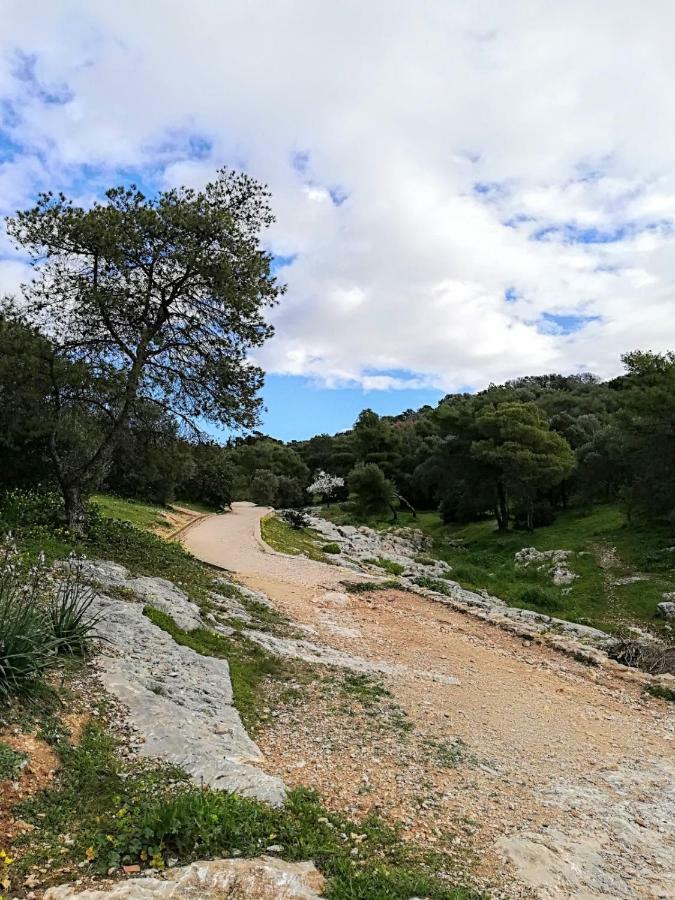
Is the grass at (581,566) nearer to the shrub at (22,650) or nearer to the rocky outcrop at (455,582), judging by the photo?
the rocky outcrop at (455,582)

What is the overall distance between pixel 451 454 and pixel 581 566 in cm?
1919

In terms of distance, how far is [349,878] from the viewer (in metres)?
3.69

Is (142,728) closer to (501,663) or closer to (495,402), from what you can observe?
(501,663)

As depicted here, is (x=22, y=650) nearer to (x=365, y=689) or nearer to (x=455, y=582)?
(x=365, y=689)

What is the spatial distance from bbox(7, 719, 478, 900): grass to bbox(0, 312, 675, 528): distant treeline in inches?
389

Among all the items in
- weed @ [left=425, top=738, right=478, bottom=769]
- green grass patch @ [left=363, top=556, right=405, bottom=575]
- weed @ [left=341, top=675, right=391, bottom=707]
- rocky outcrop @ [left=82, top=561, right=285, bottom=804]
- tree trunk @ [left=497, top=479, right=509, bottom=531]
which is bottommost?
weed @ [left=341, top=675, right=391, bottom=707]

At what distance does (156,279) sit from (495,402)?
3656 cm

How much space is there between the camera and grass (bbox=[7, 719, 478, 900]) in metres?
3.55

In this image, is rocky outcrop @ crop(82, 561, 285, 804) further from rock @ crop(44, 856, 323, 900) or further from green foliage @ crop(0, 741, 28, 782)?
green foliage @ crop(0, 741, 28, 782)

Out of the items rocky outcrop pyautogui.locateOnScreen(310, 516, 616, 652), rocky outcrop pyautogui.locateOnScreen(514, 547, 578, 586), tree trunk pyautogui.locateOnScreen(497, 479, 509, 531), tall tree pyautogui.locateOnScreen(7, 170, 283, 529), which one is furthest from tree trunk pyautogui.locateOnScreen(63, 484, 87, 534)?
tree trunk pyautogui.locateOnScreen(497, 479, 509, 531)

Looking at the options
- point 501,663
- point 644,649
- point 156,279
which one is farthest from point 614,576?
point 156,279

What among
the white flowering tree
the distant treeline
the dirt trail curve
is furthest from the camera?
the white flowering tree

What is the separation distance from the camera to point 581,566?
24.0 metres

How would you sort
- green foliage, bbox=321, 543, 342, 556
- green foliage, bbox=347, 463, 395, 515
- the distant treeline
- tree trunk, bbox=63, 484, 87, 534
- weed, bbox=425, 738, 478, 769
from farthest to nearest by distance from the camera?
green foliage, bbox=347, 463, 395, 515
green foliage, bbox=321, 543, 342, 556
the distant treeline
tree trunk, bbox=63, 484, 87, 534
weed, bbox=425, 738, 478, 769
